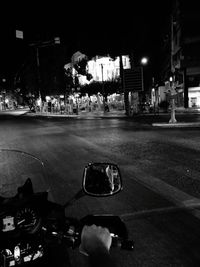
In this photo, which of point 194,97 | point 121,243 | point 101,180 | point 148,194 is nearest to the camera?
point 121,243

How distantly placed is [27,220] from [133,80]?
36.6 meters

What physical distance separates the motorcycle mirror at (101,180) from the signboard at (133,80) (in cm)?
3556

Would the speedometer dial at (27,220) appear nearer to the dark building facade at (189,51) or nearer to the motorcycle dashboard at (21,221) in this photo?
the motorcycle dashboard at (21,221)

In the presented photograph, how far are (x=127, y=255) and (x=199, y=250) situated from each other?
85cm

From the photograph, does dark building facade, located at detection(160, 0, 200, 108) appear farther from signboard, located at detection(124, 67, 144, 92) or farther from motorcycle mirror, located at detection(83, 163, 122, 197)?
motorcycle mirror, located at detection(83, 163, 122, 197)

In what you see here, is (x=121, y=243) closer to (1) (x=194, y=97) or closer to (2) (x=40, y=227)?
(2) (x=40, y=227)

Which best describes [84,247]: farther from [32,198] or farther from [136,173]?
[136,173]

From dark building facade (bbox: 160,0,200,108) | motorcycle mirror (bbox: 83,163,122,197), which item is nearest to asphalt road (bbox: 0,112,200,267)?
motorcycle mirror (bbox: 83,163,122,197)

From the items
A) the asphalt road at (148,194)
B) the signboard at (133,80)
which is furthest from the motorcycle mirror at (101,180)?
the signboard at (133,80)

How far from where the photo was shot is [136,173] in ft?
28.4

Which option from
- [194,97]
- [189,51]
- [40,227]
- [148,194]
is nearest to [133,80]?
[194,97]

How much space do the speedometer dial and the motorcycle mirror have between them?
46 centimetres

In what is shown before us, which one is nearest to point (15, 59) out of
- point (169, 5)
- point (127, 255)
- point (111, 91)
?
point (111, 91)

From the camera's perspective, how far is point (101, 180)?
111 inches
